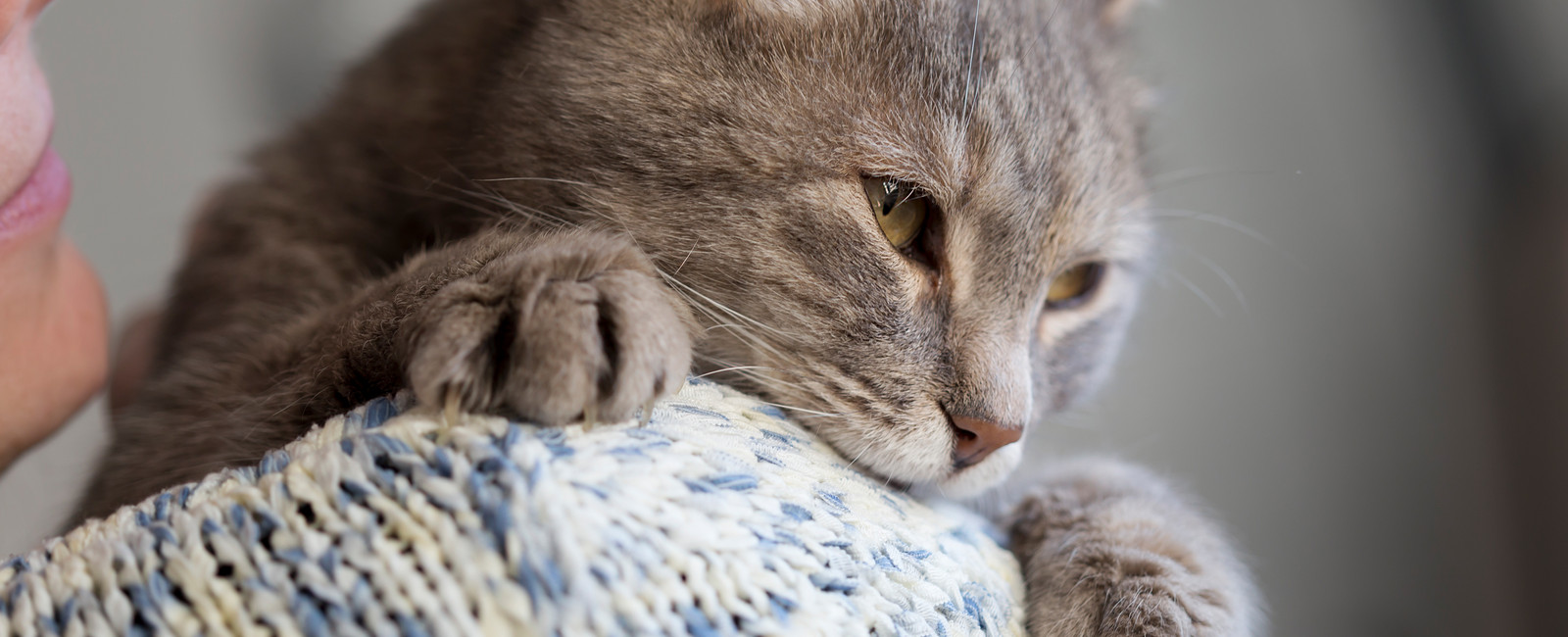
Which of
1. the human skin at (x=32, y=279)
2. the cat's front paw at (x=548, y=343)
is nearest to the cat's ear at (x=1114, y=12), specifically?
the cat's front paw at (x=548, y=343)

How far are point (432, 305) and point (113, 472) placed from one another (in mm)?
648

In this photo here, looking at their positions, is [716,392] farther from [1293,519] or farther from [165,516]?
[1293,519]

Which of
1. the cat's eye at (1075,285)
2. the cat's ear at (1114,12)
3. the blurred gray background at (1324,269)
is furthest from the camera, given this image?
the blurred gray background at (1324,269)

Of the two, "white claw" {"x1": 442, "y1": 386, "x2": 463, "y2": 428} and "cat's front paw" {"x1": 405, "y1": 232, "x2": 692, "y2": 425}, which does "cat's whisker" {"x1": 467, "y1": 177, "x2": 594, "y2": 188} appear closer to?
"cat's front paw" {"x1": 405, "y1": 232, "x2": 692, "y2": 425}

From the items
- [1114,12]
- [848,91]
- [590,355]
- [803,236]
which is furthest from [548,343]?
[1114,12]

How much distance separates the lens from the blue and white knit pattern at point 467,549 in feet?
1.49

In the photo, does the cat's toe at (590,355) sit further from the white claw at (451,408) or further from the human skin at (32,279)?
the human skin at (32,279)

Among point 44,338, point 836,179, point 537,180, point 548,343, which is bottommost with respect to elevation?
point 44,338

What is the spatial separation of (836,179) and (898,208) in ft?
0.27

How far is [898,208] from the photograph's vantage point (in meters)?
0.90

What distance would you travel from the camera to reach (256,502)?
0.50 metres

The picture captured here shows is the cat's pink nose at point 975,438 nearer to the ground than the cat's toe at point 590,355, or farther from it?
farther from it

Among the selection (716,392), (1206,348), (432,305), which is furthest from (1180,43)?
(432,305)

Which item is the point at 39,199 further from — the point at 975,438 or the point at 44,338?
the point at 975,438
